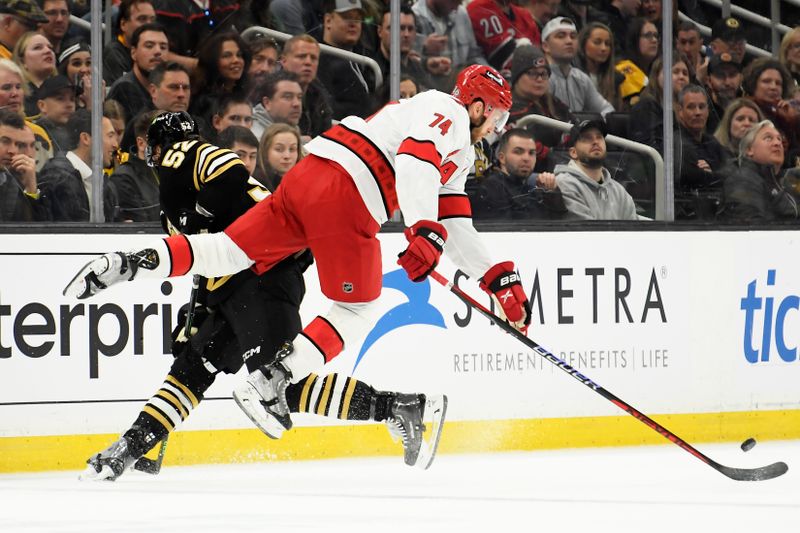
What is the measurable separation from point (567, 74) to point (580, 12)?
29 centimetres

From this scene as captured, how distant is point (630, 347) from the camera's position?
5.05 metres

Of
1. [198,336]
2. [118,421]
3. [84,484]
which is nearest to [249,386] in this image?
[198,336]

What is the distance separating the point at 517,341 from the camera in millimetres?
4895

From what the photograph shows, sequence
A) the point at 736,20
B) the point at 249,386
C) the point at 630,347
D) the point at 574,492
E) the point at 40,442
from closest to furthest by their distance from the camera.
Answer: the point at 249,386 → the point at 574,492 → the point at 40,442 → the point at 630,347 → the point at 736,20

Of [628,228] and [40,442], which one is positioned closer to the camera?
[40,442]

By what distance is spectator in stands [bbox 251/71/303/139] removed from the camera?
15.9 ft

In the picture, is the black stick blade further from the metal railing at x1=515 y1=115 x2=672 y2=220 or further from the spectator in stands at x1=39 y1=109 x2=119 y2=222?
the spectator in stands at x1=39 y1=109 x2=119 y2=222

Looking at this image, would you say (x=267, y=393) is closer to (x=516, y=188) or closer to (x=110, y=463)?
(x=110, y=463)

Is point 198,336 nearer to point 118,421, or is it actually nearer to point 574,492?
point 118,421

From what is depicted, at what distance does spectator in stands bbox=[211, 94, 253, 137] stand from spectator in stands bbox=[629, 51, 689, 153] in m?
1.65

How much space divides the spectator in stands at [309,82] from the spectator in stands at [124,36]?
0.56 metres

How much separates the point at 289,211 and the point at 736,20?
288cm

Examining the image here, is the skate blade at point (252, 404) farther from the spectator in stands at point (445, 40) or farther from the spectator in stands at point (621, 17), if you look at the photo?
the spectator in stands at point (621, 17)

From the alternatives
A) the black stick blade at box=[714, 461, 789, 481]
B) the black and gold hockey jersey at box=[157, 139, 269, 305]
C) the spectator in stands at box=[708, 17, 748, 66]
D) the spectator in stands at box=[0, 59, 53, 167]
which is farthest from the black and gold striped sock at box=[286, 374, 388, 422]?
the spectator in stands at box=[708, 17, 748, 66]
